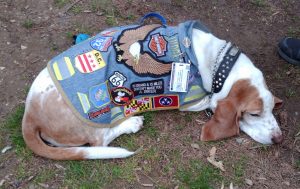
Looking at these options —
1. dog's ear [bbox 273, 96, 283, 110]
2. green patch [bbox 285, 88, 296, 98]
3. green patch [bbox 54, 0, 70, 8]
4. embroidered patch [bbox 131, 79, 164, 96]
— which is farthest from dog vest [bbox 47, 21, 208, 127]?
green patch [bbox 54, 0, 70, 8]

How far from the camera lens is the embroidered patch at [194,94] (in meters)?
3.67

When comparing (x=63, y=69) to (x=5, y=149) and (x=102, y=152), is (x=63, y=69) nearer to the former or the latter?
(x=102, y=152)

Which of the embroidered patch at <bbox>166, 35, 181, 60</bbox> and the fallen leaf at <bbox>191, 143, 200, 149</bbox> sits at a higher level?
the embroidered patch at <bbox>166, 35, 181, 60</bbox>

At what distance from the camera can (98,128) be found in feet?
11.6

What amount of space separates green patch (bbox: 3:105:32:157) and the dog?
0.68 feet

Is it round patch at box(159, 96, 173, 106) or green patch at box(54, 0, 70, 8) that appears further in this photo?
green patch at box(54, 0, 70, 8)

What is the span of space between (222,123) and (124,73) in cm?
85

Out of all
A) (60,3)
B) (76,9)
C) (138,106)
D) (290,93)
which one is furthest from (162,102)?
(60,3)

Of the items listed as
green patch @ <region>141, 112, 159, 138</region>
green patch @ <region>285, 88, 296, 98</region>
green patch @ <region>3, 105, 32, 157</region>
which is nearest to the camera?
green patch @ <region>3, 105, 32, 157</region>

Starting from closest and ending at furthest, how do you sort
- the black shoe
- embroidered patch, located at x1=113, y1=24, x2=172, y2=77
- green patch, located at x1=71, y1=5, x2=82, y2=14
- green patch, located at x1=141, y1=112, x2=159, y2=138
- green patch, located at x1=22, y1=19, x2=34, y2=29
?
embroidered patch, located at x1=113, y1=24, x2=172, y2=77 → green patch, located at x1=141, y1=112, x2=159, y2=138 → the black shoe → green patch, located at x1=22, y1=19, x2=34, y2=29 → green patch, located at x1=71, y1=5, x2=82, y2=14

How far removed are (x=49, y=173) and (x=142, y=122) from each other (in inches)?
33.6

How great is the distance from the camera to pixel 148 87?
11.7 feet

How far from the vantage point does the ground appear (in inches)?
137

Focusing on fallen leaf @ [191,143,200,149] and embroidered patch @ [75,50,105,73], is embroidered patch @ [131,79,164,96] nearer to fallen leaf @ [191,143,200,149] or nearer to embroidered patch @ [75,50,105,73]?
embroidered patch @ [75,50,105,73]
